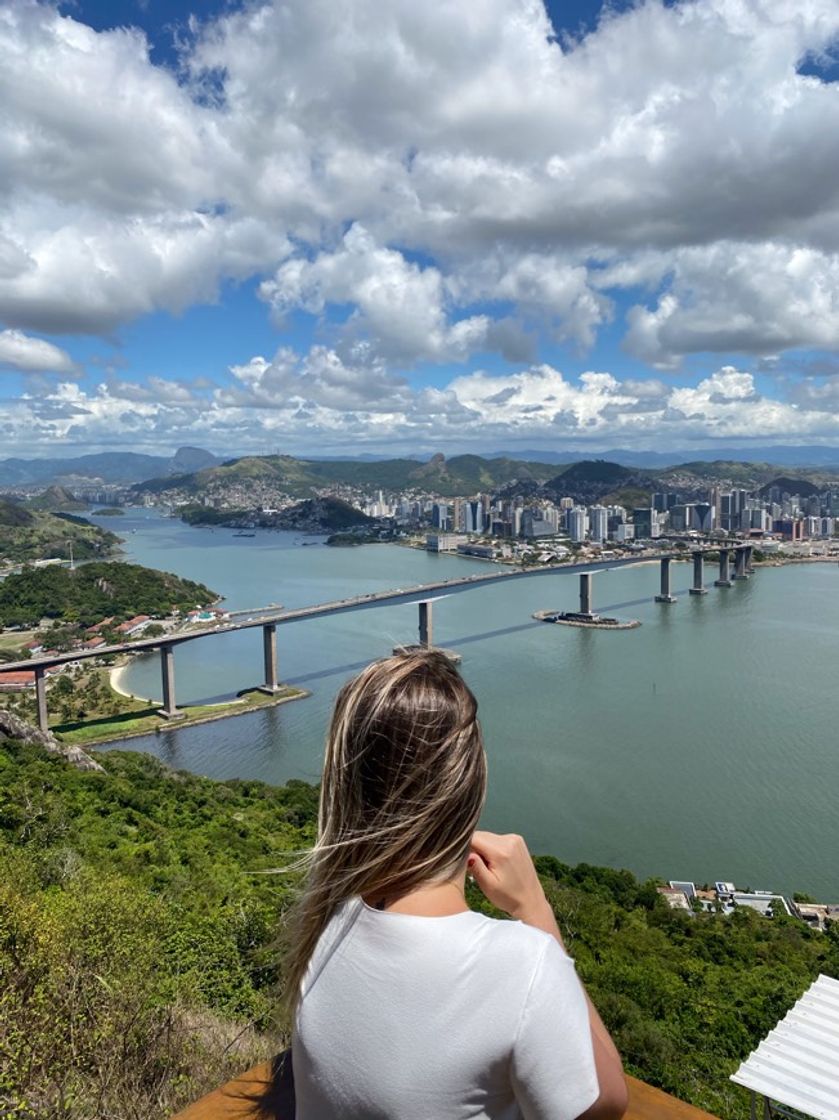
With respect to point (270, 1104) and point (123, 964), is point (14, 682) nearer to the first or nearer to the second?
point (123, 964)

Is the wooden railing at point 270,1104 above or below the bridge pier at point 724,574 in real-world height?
above

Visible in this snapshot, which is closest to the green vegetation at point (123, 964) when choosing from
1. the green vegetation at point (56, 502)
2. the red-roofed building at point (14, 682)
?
the red-roofed building at point (14, 682)

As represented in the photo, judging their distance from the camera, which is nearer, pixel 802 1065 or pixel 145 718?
pixel 802 1065

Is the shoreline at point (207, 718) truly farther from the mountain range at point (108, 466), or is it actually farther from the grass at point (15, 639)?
the mountain range at point (108, 466)

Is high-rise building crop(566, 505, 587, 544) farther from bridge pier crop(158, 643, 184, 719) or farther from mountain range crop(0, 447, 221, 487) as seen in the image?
mountain range crop(0, 447, 221, 487)

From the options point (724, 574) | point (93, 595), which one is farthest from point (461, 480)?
point (93, 595)

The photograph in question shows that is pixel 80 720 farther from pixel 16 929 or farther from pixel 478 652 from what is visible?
pixel 16 929
